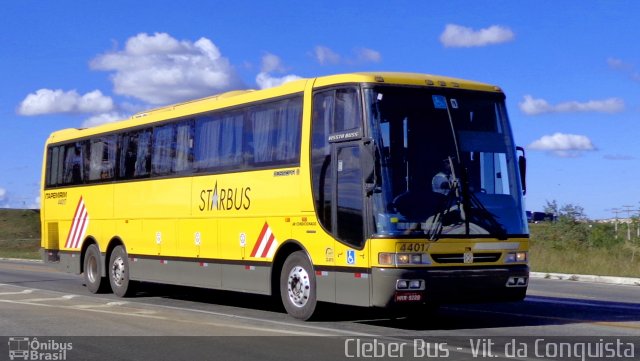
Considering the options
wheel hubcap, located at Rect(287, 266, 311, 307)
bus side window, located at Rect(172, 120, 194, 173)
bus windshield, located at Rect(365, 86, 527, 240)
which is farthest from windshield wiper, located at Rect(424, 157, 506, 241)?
bus side window, located at Rect(172, 120, 194, 173)

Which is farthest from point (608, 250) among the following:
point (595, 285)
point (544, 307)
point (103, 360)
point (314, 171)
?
point (103, 360)

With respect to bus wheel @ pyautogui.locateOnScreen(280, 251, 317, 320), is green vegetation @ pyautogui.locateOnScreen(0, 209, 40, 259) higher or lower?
higher

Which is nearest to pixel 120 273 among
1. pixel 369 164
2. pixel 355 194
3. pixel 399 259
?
pixel 355 194

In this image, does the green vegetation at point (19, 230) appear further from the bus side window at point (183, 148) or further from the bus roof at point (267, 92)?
the bus side window at point (183, 148)

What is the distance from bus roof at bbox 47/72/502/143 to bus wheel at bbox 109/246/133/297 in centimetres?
272

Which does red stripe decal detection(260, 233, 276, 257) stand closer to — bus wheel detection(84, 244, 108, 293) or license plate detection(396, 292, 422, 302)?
license plate detection(396, 292, 422, 302)

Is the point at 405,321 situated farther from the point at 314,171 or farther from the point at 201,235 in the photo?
the point at 201,235

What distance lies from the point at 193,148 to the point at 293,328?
5107 mm

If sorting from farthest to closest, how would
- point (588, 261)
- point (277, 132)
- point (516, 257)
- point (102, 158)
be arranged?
point (588, 261) < point (102, 158) < point (277, 132) < point (516, 257)

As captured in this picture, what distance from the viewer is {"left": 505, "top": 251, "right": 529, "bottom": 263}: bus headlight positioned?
488 inches

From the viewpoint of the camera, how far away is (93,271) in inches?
773

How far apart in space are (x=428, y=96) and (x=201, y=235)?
5401 millimetres

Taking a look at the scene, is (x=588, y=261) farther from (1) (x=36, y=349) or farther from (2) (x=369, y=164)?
(1) (x=36, y=349)

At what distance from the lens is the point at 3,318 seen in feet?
45.2
